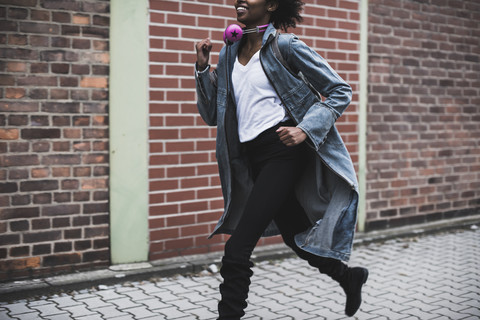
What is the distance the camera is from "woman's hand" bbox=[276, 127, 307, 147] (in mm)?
2877

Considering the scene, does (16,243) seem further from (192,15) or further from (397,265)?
(397,265)

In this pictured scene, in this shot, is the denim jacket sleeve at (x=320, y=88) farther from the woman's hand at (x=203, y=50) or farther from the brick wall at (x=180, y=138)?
the brick wall at (x=180, y=138)

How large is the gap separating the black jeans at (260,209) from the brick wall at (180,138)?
1836 millimetres

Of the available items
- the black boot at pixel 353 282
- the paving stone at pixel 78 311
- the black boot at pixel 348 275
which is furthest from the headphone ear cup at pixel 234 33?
the paving stone at pixel 78 311

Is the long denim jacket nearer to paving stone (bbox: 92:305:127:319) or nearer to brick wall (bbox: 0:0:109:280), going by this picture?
paving stone (bbox: 92:305:127:319)

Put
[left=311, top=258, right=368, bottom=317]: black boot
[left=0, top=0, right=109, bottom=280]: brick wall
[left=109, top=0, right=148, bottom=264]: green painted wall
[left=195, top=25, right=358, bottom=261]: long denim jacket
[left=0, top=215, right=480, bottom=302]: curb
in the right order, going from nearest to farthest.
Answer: [left=195, top=25, right=358, bottom=261]: long denim jacket
[left=311, top=258, right=368, bottom=317]: black boot
[left=0, top=215, right=480, bottom=302]: curb
[left=0, top=0, right=109, bottom=280]: brick wall
[left=109, top=0, right=148, bottom=264]: green painted wall

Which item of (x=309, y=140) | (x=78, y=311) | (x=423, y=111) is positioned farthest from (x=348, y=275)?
(x=423, y=111)

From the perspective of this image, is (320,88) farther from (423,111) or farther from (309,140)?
(423,111)

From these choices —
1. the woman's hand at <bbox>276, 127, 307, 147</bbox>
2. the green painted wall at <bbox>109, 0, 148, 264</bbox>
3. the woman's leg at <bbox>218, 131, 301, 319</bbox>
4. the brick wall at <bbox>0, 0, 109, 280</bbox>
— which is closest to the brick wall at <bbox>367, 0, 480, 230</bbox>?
the green painted wall at <bbox>109, 0, 148, 264</bbox>

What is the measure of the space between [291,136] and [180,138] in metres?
2.28

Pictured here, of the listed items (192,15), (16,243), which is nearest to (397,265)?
(192,15)

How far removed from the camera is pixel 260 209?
117 inches

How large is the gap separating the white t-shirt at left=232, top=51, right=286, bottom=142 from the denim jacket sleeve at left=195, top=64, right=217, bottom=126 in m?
0.20

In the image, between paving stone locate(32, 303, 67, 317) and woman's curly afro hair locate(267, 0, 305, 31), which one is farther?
paving stone locate(32, 303, 67, 317)
